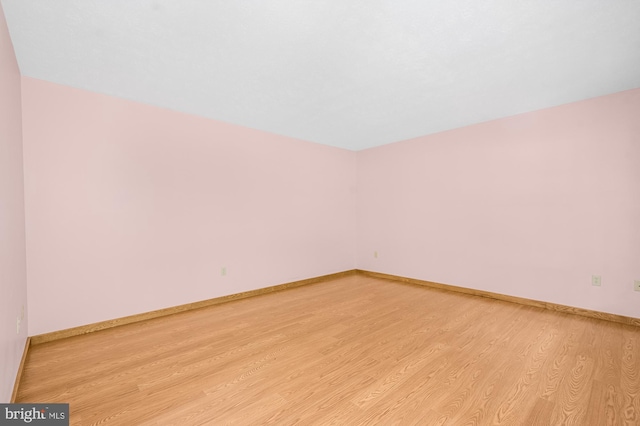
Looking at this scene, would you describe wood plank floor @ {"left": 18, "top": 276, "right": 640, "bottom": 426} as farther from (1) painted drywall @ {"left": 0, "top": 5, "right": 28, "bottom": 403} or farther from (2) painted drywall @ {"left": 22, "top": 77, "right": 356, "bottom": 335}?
(2) painted drywall @ {"left": 22, "top": 77, "right": 356, "bottom": 335}

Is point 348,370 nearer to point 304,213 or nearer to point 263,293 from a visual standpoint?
point 263,293

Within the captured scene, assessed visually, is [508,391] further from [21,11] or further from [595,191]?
[21,11]

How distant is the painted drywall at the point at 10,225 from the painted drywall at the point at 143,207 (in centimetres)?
24

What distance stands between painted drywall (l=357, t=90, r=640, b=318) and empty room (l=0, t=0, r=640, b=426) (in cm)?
2

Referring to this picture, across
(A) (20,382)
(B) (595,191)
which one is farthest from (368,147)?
(A) (20,382)

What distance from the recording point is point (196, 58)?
217cm

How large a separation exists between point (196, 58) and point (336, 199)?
346 centimetres

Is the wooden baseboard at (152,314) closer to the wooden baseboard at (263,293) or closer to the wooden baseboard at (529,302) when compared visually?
the wooden baseboard at (263,293)

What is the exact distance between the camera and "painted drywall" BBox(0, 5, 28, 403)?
1.51 m

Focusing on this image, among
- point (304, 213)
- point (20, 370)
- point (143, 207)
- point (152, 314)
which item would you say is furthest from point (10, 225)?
point (304, 213)

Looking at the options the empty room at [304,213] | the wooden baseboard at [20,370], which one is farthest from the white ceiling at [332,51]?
the wooden baseboard at [20,370]

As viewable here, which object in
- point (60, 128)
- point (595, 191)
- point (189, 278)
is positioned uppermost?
point (60, 128)

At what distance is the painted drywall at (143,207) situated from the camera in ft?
8.23

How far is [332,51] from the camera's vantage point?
2074 mm
